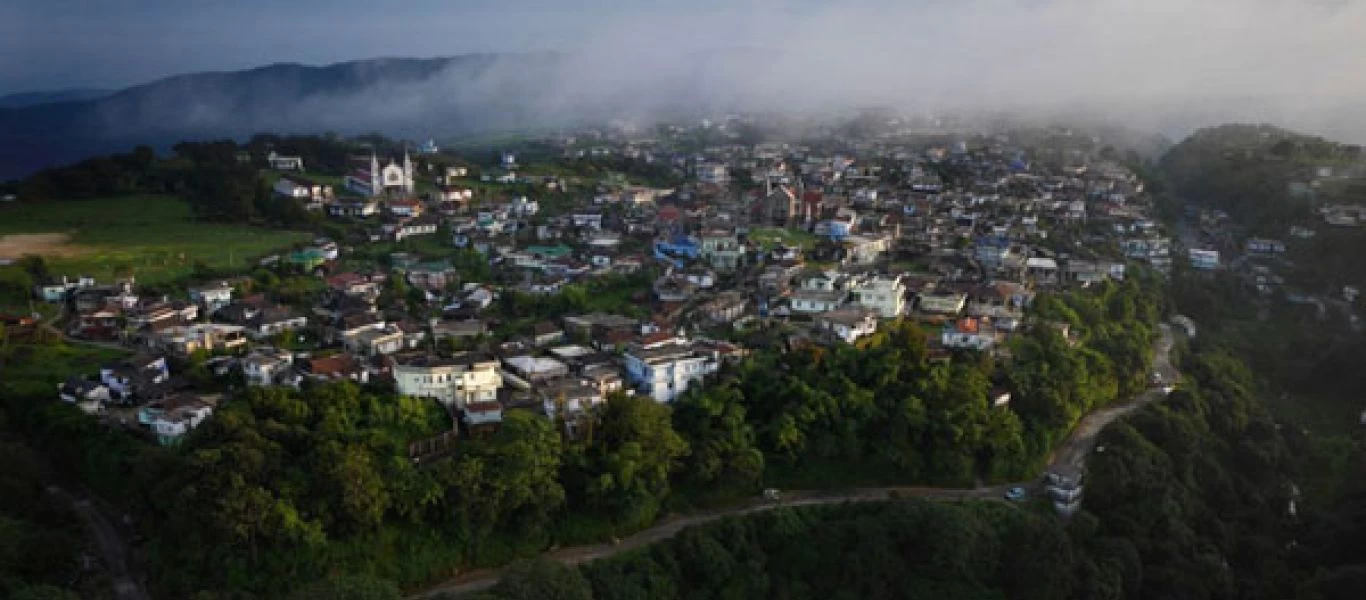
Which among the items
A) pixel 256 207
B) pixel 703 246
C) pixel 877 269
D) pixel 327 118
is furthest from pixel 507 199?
pixel 327 118

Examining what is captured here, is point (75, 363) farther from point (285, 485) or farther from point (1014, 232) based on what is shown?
point (1014, 232)

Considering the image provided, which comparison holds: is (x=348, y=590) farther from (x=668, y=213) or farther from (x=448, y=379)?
(x=668, y=213)

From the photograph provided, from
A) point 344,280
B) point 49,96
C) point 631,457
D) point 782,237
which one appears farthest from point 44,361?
point 49,96

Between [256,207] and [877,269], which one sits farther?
[256,207]

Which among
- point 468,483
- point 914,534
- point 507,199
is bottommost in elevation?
point 914,534

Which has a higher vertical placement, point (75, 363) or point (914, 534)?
point (75, 363)


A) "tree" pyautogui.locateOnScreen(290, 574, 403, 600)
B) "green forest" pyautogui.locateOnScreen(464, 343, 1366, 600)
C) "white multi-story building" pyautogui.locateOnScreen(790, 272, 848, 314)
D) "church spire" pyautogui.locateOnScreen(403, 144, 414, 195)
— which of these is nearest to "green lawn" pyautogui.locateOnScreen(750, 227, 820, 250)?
"white multi-story building" pyautogui.locateOnScreen(790, 272, 848, 314)
